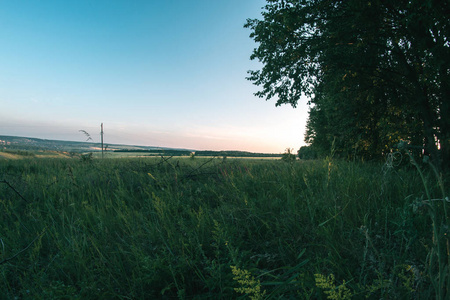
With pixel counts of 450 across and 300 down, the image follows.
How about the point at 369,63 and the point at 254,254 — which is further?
the point at 369,63

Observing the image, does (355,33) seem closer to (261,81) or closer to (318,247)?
(261,81)

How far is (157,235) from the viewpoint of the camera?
232cm

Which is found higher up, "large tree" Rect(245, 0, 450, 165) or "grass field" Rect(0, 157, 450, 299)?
"large tree" Rect(245, 0, 450, 165)

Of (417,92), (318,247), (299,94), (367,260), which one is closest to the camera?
(367,260)

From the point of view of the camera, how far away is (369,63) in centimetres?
654

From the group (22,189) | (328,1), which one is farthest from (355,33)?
(22,189)

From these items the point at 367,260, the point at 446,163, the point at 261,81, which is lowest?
the point at 367,260

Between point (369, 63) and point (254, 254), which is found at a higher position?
point (369, 63)

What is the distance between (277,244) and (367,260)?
757mm

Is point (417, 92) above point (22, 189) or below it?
above

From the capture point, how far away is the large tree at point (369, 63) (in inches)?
209

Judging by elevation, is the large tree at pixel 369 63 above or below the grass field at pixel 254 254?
above

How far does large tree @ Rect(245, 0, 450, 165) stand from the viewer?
5297 millimetres

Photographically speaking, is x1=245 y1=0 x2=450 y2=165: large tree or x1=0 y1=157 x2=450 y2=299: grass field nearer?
x1=0 y1=157 x2=450 y2=299: grass field
